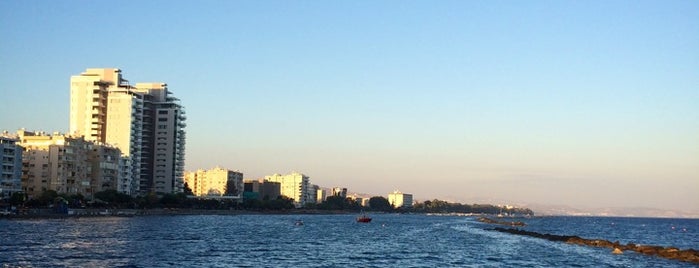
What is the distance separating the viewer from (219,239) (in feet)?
380

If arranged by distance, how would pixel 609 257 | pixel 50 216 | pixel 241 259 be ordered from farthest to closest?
1. pixel 50 216
2. pixel 609 257
3. pixel 241 259

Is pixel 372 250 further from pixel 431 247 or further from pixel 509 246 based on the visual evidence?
pixel 509 246

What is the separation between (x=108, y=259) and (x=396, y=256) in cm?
3043

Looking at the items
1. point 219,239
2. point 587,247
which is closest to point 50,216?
point 219,239

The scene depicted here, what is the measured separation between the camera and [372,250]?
100375 mm

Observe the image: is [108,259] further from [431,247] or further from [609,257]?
[609,257]

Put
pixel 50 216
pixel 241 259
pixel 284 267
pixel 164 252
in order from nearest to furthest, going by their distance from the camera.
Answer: pixel 284 267, pixel 241 259, pixel 164 252, pixel 50 216

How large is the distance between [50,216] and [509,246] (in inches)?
4198

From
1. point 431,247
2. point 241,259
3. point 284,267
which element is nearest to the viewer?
point 284,267

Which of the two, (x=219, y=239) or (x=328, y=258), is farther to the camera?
(x=219, y=239)

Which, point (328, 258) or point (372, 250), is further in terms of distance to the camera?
point (372, 250)

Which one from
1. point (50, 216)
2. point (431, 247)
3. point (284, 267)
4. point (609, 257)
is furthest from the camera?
point (50, 216)

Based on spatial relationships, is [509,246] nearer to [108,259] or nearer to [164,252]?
[164,252]

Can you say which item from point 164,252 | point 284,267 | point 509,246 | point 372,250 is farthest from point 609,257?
point 164,252
